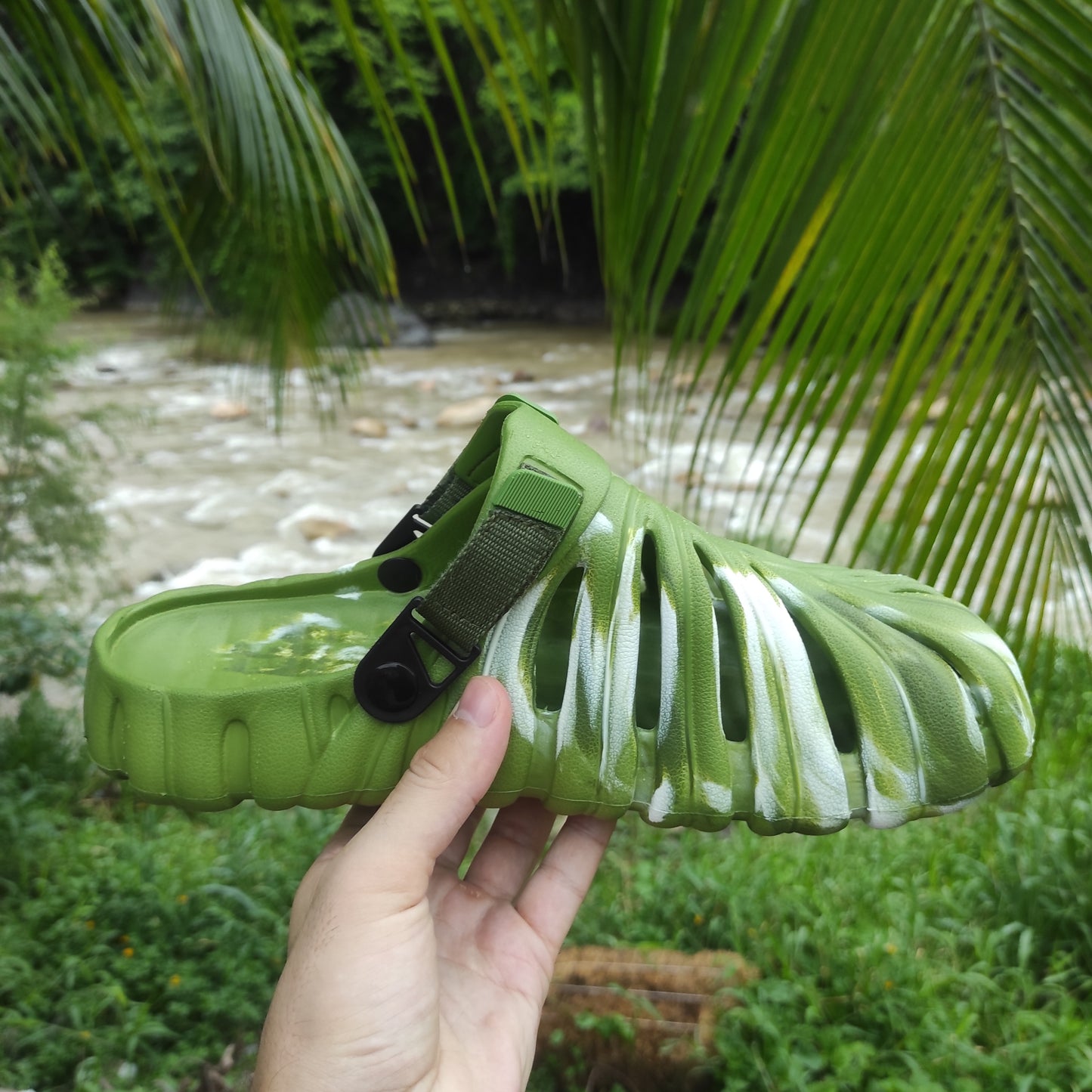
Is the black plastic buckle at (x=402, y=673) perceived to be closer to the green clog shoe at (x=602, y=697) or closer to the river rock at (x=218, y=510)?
the green clog shoe at (x=602, y=697)

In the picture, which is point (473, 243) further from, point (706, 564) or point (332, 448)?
point (706, 564)

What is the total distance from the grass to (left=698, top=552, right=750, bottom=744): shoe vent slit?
560mm

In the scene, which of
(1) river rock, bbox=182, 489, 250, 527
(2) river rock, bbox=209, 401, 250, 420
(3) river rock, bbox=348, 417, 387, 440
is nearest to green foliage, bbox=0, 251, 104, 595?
(1) river rock, bbox=182, 489, 250, 527

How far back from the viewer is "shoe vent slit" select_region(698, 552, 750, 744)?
28.9 inches

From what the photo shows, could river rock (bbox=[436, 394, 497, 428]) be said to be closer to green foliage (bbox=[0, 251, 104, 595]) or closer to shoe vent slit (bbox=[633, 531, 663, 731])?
green foliage (bbox=[0, 251, 104, 595])

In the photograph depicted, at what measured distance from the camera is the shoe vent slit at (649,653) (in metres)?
0.74

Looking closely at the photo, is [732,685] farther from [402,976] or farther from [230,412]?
[230,412]

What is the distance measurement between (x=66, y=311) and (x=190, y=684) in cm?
233

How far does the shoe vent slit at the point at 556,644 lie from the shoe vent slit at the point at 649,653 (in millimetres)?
57

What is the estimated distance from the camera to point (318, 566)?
13.5 feet

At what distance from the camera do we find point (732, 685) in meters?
0.74

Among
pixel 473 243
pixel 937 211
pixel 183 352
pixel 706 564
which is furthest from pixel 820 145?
pixel 473 243

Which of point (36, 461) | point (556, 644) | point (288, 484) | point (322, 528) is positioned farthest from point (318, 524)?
point (556, 644)

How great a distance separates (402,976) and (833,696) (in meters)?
0.39
